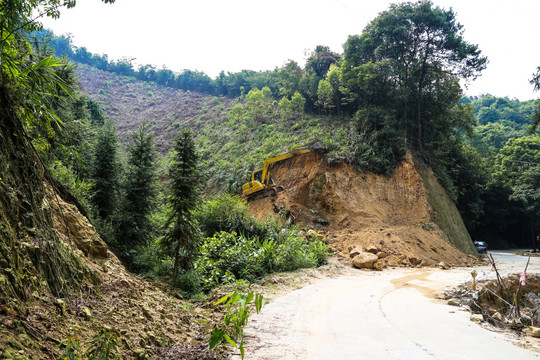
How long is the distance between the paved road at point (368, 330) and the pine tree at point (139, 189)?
5882 millimetres

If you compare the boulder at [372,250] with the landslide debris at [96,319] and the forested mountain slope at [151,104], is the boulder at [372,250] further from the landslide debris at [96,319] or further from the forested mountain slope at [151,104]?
the forested mountain slope at [151,104]

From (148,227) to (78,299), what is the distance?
8.04 m

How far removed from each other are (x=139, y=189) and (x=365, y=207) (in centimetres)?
1451

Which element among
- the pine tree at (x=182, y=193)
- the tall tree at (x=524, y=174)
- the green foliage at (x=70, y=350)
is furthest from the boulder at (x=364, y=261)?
the tall tree at (x=524, y=174)

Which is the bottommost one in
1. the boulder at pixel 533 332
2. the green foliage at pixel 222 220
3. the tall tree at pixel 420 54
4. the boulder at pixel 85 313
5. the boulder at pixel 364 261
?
the boulder at pixel 364 261

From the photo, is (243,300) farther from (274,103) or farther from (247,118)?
(274,103)

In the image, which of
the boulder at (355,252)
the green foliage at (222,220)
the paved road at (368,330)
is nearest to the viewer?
the paved road at (368,330)

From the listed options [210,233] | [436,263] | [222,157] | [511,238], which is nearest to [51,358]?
[210,233]

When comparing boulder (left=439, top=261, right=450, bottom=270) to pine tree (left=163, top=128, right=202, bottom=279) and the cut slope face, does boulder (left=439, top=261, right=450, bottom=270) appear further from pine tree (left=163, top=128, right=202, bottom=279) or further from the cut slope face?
pine tree (left=163, top=128, right=202, bottom=279)

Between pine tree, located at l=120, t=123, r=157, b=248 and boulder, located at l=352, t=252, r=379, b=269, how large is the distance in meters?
9.07

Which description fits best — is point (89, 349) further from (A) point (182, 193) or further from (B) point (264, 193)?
(B) point (264, 193)

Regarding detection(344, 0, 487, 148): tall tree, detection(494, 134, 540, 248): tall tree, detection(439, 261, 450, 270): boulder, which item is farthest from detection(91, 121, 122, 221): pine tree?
detection(494, 134, 540, 248): tall tree

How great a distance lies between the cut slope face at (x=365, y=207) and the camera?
58.3 feet

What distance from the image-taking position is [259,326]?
5434mm
